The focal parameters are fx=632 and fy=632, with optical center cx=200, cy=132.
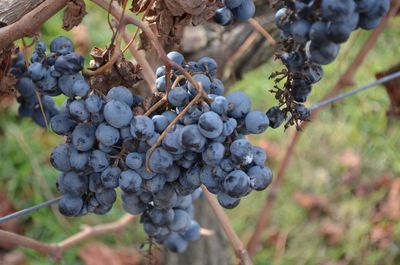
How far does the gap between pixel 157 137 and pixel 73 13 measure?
0.20 meters

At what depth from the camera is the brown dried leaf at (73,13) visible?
760 millimetres

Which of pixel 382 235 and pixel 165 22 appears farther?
pixel 382 235

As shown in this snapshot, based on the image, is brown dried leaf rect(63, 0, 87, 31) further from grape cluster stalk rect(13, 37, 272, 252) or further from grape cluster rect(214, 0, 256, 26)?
grape cluster rect(214, 0, 256, 26)

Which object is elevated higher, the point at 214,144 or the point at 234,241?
the point at 214,144

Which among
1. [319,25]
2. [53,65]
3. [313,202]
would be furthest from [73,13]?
[313,202]

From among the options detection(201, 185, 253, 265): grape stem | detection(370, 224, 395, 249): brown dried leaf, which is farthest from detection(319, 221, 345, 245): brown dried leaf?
detection(201, 185, 253, 265): grape stem

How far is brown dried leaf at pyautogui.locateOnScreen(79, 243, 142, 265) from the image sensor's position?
6.75 ft

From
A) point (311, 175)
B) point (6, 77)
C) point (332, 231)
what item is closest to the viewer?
point (6, 77)

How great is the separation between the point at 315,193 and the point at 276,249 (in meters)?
0.31

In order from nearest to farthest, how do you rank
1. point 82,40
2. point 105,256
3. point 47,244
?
point 47,244
point 105,256
point 82,40

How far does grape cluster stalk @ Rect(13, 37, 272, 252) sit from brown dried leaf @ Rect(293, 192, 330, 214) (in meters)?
1.69

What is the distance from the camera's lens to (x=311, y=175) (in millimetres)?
2479

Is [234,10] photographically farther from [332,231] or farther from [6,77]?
[332,231]

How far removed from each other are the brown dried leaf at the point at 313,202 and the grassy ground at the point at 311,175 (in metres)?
0.02
